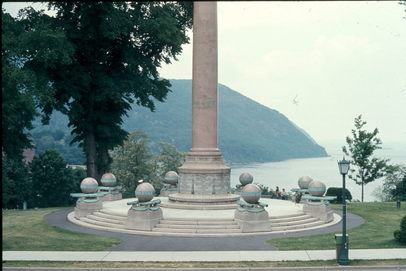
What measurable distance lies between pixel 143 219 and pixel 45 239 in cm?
506

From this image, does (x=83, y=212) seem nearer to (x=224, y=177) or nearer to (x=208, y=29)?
(x=224, y=177)

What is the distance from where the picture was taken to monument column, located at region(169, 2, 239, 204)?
3036 centimetres

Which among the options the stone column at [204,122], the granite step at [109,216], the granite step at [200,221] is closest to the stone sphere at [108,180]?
the granite step at [109,216]

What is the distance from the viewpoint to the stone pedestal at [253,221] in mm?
24875

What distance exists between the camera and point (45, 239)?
22.9 m

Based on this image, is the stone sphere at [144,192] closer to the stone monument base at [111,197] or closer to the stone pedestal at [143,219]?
the stone pedestal at [143,219]

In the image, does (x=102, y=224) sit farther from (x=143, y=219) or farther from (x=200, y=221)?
(x=200, y=221)

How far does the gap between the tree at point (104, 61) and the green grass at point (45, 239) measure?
12.3 m

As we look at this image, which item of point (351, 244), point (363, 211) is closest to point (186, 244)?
point (351, 244)

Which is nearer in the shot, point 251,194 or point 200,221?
point 251,194

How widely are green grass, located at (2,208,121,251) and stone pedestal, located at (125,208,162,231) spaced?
7.93ft

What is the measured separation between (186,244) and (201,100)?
11.5 metres

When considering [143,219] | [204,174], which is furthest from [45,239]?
[204,174]

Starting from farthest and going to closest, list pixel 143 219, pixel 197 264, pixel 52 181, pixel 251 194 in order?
pixel 52 181, pixel 143 219, pixel 251 194, pixel 197 264
